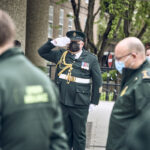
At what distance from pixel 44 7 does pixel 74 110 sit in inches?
209

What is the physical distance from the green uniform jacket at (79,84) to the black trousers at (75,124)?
0.10m

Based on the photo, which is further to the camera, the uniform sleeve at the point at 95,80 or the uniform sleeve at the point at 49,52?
the uniform sleeve at the point at 49,52

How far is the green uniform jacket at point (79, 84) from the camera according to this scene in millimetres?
4832

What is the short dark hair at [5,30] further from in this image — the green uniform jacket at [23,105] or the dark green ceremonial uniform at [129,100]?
the dark green ceremonial uniform at [129,100]

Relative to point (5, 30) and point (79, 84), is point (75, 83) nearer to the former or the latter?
point (79, 84)

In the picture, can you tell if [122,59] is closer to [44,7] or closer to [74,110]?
[74,110]

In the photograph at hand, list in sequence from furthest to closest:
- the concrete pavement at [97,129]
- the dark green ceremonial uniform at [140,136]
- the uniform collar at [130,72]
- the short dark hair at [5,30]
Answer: the concrete pavement at [97,129] → the uniform collar at [130,72] → the short dark hair at [5,30] → the dark green ceremonial uniform at [140,136]

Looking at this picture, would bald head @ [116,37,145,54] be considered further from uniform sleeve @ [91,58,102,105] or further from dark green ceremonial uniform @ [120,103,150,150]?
uniform sleeve @ [91,58,102,105]

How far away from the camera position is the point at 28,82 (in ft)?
6.15

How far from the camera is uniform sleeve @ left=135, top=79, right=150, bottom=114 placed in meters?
2.90

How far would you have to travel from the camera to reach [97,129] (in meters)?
6.95

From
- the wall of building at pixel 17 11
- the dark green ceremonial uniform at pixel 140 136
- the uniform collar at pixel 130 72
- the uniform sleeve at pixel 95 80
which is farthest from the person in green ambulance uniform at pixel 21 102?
the wall of building at pixel 17 11

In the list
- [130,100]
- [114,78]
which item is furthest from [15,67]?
[114,78]

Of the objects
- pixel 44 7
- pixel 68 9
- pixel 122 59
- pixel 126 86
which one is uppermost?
pixel 68 9
